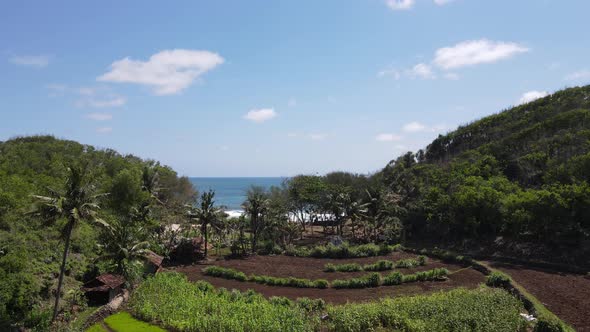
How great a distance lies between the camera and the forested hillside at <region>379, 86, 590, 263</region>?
139ft

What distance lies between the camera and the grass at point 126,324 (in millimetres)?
24531

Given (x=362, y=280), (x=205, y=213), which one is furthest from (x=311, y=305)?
(x=205, y=213)

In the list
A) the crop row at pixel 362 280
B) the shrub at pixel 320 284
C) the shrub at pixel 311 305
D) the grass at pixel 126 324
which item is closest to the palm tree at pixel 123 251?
the grass at pixel 126 324

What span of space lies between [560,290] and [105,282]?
33777 millimetres

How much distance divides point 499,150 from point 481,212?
87.4 ft

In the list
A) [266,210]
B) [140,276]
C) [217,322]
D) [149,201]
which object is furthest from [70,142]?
[217,322]

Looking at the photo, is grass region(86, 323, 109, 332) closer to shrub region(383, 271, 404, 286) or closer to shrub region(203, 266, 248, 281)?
shrub region(203, 266, 248, 281)

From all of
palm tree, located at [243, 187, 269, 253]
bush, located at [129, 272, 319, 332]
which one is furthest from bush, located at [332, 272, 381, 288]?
palm tree, located at [243, 187, 269, 253]

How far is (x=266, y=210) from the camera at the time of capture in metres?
54.4

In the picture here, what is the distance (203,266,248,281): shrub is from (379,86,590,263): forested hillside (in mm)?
28425

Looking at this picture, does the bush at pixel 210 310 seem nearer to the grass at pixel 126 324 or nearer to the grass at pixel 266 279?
the grass at pixel 126 324

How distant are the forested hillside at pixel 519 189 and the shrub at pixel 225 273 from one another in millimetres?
28425

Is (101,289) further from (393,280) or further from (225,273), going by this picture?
(393,280)

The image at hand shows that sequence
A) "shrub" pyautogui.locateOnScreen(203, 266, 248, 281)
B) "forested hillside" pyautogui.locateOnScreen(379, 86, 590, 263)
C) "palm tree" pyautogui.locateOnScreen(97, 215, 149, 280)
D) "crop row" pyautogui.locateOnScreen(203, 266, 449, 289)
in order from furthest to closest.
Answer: "forested hillside" pyautogui.locateOnScreen(379, 86, 590, 263), "shrub" pyautogui.locateOnScreen(203, 266, 248, 281), "crop row" pyautogui.locateOnScreen(203, 266, 449, 289), "palm tree" pyautogui.locateOnScreen(97, 215, 149, 280)
